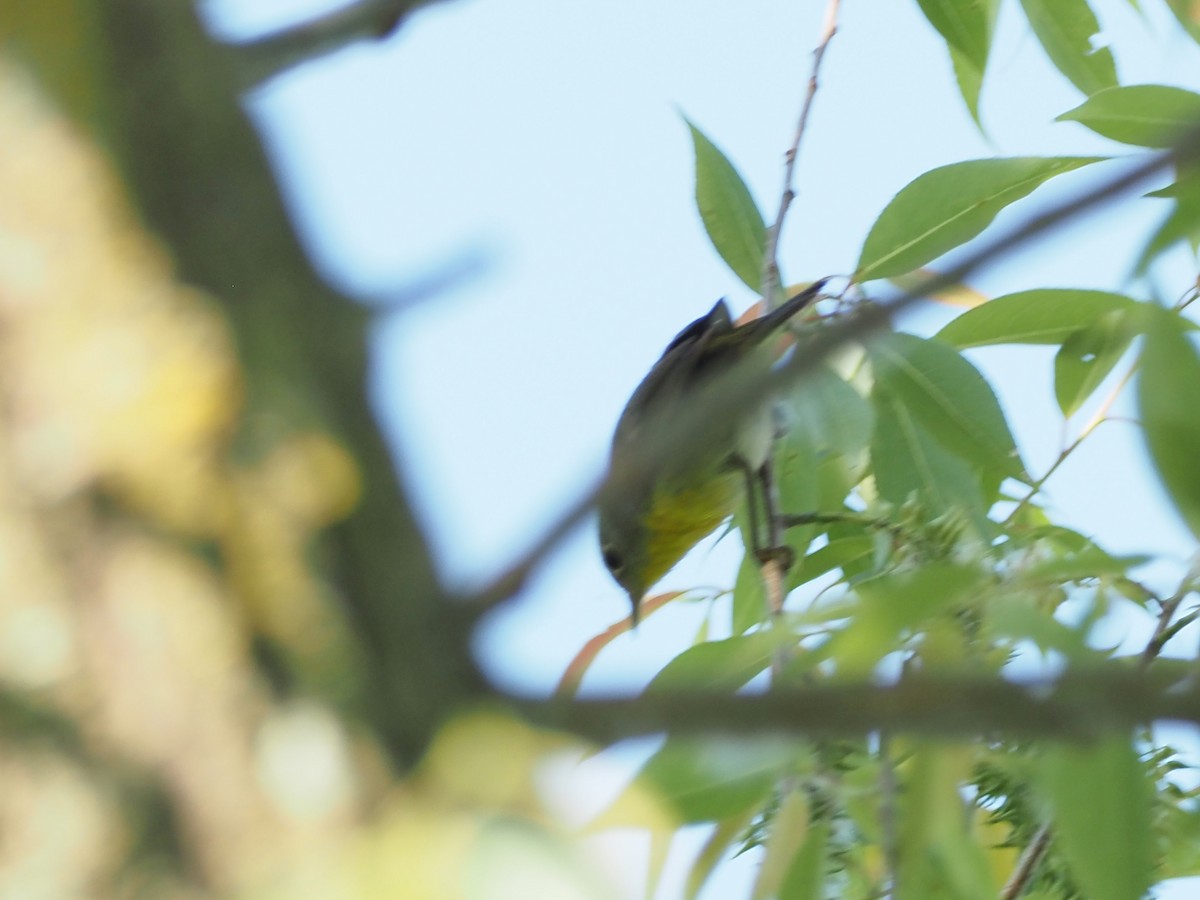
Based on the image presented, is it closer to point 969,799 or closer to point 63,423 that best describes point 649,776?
point 969,799

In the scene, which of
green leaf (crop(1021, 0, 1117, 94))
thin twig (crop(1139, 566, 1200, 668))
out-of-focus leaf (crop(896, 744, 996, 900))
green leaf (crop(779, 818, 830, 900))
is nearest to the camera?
out-of-focus leaf (crop(896, 744, 996, 900))

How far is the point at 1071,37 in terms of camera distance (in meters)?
1.23

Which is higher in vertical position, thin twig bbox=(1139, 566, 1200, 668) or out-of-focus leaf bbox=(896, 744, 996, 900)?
out-of-focus leaf bbox=(896, 744, 996, 900)

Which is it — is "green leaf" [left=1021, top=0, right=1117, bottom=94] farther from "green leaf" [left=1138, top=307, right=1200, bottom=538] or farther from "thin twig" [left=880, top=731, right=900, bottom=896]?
"thin twig" [left=880, top=731, right=900, bottom=896]

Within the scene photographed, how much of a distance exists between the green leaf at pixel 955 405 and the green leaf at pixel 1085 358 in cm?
9

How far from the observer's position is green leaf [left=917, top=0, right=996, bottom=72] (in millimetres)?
1217

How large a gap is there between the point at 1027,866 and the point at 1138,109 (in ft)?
2.11

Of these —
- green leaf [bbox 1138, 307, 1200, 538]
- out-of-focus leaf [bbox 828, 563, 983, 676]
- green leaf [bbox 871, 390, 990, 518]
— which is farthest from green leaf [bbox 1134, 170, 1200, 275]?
green leaf [bbox 871, 390, 990, 518]

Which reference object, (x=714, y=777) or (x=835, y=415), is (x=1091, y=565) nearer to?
(x=714, y=777)

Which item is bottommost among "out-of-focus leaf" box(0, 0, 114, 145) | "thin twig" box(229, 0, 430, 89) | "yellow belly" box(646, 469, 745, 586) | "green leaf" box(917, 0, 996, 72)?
"yellow belly" box(646, 469, 745, 586)

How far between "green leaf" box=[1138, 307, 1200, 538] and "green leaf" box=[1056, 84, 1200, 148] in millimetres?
546

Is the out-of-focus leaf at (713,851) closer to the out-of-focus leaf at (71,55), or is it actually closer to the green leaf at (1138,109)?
→ the out-of-focus leaf at (71,55)

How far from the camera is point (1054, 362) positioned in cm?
123

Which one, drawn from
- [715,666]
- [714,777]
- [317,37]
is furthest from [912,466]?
[317,37]
